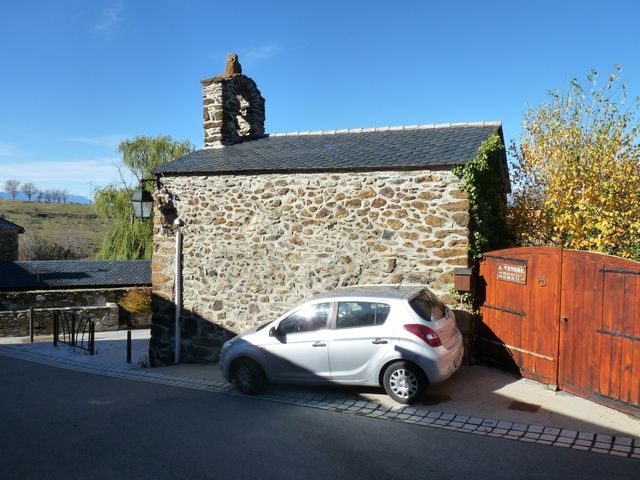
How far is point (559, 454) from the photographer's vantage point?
4.82 m

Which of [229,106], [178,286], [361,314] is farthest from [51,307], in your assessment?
[361,314]

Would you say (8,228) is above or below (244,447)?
above

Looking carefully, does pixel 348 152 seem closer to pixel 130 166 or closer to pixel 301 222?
pixel 301 222

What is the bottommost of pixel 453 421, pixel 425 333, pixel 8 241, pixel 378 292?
pixel 453 421

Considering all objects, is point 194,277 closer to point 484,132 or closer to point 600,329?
point 484,132

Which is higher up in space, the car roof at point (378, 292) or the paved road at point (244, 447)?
the car roof at point (378, 292)

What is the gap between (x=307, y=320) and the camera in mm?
7059

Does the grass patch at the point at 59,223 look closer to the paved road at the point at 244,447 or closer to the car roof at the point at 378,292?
the paved road at the point at 244,447

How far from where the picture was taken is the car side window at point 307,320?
22.8ft

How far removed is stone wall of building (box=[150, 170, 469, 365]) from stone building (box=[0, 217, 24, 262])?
69.9 ft

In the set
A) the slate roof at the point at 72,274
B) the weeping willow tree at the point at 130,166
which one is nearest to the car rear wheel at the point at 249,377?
the slate roof at the point at 72,274

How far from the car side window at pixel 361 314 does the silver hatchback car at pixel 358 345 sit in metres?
0.01

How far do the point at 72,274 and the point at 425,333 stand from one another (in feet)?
70.8

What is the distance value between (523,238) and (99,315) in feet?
50.1
